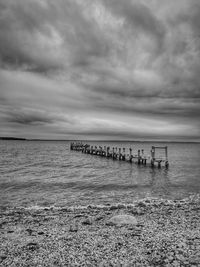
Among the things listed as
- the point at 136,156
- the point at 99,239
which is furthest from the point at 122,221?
the point at 136,156

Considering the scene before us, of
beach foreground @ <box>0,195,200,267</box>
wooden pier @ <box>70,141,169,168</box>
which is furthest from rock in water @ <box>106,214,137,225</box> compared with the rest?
wooden pier @ <box>70,141,169,168</box>

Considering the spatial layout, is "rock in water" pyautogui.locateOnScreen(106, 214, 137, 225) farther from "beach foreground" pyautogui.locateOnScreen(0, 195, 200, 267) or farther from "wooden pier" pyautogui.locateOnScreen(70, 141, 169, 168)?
"wooden pier" pyautogui.locateOnScreen(70, 141, 169, 168)

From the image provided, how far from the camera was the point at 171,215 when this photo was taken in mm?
8820

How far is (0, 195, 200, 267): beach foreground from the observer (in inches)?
196

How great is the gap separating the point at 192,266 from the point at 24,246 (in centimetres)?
459

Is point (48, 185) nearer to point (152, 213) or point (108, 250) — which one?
point (152, 213)

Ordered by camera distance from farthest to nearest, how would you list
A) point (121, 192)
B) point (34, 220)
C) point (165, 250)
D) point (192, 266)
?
point (121, 192) < point (34, 220) < point (165, 250) < point (192, 266)

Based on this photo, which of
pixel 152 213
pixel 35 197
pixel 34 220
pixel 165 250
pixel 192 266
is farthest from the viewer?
pixel 35 197

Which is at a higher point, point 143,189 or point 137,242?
point 137,242

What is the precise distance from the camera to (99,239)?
6.19m

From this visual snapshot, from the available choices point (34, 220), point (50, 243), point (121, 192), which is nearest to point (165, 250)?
point (50, 243)

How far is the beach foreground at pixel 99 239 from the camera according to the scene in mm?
4975

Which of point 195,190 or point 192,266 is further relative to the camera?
point 195,190

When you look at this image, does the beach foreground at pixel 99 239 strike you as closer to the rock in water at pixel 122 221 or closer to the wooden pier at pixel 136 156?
the rock in water at pixel 122 221
